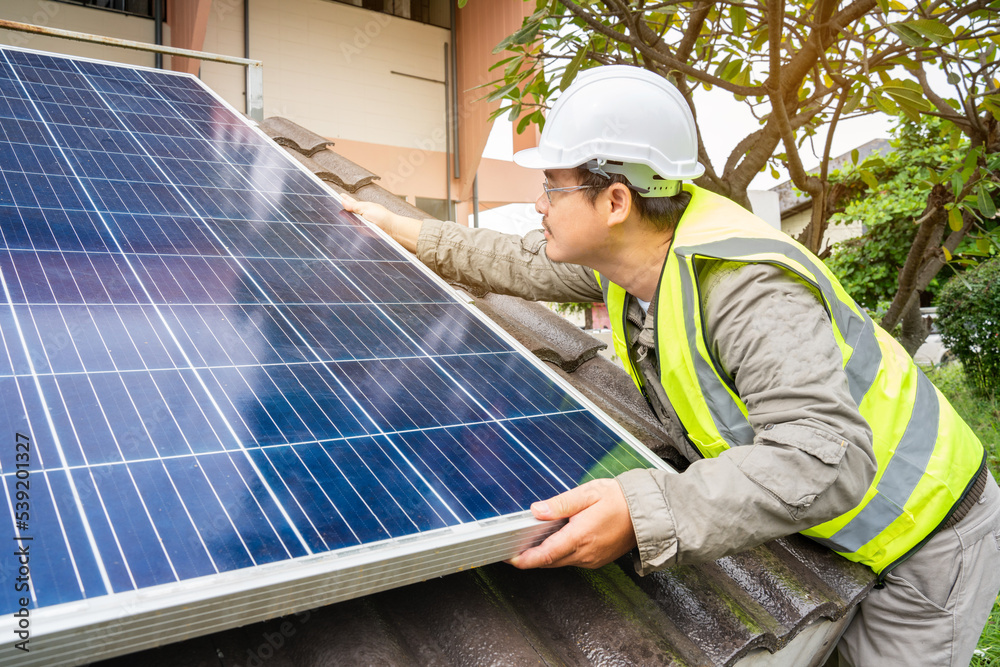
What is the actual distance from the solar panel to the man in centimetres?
30

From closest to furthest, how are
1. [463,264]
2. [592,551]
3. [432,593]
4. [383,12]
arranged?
[592,551] < [432,593] < [463,264] < [383,12]

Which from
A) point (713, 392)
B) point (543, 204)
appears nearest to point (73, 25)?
point (543, 204)

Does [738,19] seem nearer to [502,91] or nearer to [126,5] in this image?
[502,91]

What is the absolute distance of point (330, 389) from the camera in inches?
81.6

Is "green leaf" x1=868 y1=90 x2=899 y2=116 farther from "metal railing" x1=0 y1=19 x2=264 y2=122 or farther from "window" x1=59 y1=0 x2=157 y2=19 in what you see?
"window" x1=59 y1=0 x2=157 y2=19

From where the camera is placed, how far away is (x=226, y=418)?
5.86 ft

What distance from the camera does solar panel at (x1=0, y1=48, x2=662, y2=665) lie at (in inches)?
52.1

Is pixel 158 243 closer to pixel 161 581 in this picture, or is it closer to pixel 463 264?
pixel 463 264

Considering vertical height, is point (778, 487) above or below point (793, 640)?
above

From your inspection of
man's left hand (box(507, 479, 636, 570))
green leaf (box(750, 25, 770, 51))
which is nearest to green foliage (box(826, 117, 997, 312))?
green leaf (box(750, 25, 770, 51))

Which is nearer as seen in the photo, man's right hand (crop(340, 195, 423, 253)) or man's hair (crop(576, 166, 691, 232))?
man's hair (crop(576, 166, 691, 232))

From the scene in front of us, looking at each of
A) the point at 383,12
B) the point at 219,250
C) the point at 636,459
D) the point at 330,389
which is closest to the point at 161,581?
the point at 330,389

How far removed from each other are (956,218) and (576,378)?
3.38m

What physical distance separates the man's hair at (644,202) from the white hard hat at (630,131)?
0.03m
